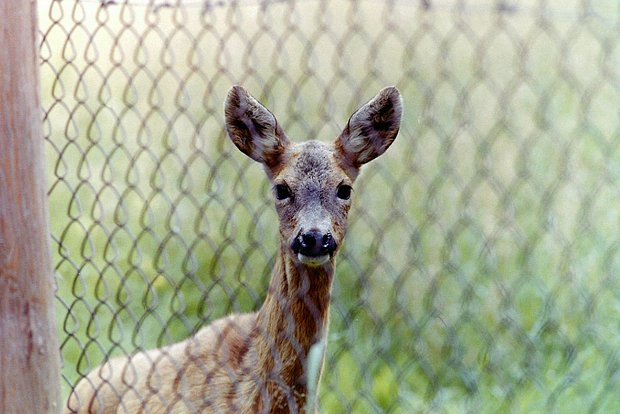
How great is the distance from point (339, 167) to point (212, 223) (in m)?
2.54

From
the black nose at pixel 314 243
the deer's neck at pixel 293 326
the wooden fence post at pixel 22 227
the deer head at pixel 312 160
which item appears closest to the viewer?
the wooden fence post at pixel 22 227

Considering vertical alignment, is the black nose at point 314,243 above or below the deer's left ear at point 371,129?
below

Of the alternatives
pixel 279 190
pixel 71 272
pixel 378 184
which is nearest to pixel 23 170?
pixel 279 190

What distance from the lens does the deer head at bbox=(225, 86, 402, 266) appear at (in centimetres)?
372

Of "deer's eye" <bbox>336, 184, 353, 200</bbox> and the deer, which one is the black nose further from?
"deer's eye" <bbox>336, 184, 353, 200</bbox>

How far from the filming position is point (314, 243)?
142 inches

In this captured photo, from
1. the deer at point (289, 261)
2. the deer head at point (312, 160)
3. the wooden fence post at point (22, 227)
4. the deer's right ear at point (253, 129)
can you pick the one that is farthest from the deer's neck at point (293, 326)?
the wooden fence post at point (22, 227)

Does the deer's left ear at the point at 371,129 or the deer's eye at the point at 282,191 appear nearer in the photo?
the deer's left ear at the point at 371,129

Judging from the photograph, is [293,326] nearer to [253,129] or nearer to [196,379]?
[196,379]

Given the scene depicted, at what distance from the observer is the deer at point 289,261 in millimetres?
3799

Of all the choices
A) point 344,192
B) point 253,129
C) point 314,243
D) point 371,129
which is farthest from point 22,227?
point 371,129

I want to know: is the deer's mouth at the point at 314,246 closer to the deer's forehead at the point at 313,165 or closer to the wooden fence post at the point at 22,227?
the deer's forehead at the point at 313,165

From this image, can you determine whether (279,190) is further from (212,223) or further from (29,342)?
(212,223)

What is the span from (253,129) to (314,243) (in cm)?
63
